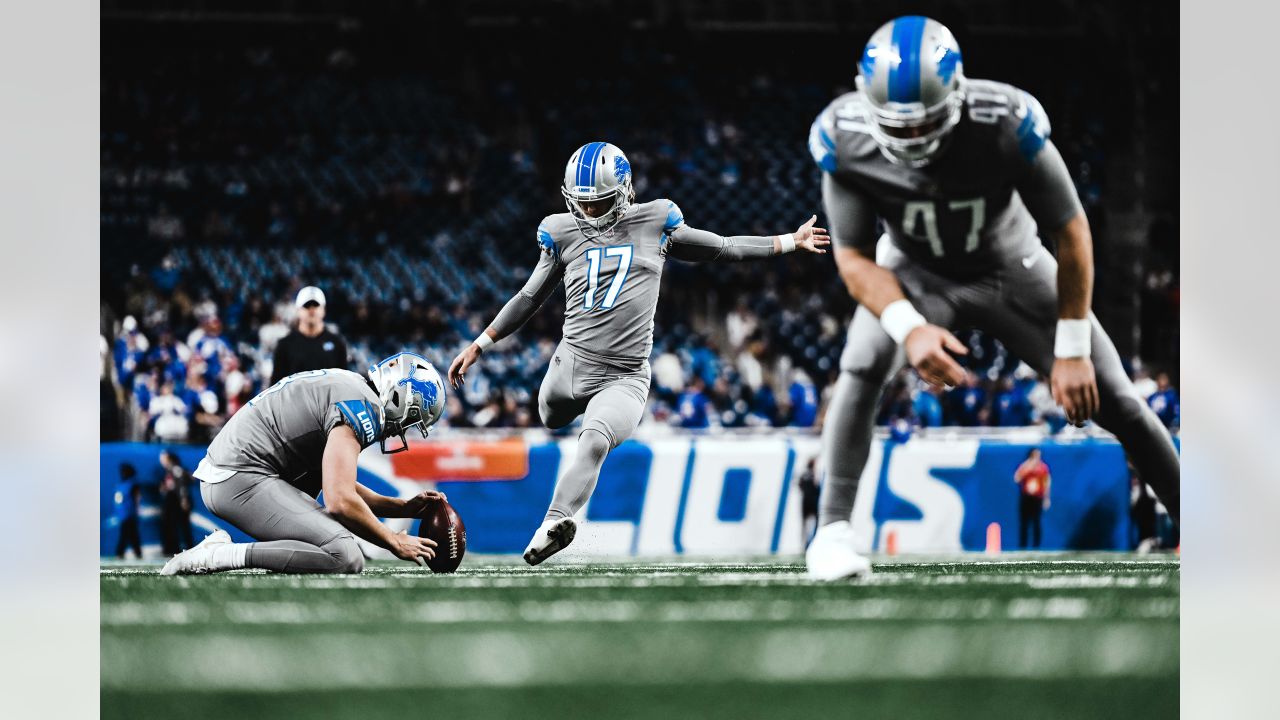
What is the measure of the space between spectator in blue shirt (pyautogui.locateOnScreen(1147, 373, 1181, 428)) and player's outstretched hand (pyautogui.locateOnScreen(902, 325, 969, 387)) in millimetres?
5908

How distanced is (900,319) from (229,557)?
2332mm

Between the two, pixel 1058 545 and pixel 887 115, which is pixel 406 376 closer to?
pixel 887 115

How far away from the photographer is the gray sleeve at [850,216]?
3.90 metres

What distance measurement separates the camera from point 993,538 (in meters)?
9.30

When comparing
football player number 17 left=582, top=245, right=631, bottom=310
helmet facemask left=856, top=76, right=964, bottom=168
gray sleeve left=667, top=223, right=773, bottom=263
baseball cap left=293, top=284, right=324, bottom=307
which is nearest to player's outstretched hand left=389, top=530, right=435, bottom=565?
football player number 17 left=582, top=245, right=631, bottom=310

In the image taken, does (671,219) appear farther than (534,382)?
No

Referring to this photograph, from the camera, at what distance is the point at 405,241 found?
12461 mm

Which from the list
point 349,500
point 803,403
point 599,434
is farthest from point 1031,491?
point 349,500

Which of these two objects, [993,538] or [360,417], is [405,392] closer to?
[360,417]

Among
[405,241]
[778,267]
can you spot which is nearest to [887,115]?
[778,267]

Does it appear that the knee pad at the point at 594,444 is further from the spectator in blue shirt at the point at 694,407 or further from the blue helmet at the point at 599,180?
the spectator in blue shirt at the point at 694,407

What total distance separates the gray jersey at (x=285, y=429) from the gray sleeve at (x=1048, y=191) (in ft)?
7.02

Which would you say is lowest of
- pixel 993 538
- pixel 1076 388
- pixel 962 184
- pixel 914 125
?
pixel 993 538
